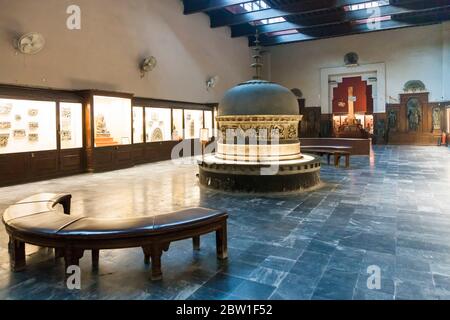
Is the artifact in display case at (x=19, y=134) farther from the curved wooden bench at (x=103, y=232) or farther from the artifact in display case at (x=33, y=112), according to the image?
the curved wooden bench at (x=103, y=232)

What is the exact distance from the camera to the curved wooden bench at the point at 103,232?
9.17 feet

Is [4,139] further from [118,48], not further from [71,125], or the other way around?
[118,48]

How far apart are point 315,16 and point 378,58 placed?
5.26 meters

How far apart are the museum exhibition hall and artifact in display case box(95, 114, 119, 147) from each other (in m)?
0.05

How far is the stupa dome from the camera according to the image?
25.1ft

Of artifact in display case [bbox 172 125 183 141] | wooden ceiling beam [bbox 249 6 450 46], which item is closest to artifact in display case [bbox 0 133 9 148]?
artifact in display case [bbox 172 125 183 141]

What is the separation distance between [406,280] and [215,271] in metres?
1.66

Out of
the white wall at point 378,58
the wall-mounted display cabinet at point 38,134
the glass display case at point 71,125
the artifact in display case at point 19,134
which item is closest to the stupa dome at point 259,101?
the glass display case at point 71,125

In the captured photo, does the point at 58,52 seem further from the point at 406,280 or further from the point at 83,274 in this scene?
the point at 406,280

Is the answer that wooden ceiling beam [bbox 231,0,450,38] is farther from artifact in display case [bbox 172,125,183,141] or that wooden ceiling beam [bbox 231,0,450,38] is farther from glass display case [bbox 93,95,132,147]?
glass display case [bbox 93,95,132,147]

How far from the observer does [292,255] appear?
3.45m

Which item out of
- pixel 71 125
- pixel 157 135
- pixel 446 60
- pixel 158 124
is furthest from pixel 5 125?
pixel 446 60
